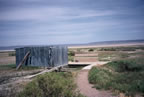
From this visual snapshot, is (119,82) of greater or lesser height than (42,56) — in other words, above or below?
below

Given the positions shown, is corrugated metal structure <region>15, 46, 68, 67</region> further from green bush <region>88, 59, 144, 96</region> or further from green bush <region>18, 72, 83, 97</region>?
green bush <region>18, 72, 83, 97</region>

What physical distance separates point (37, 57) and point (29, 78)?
5.21m

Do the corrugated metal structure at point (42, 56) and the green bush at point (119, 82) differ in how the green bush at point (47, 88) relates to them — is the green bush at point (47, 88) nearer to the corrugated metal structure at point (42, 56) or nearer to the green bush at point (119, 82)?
the green bush at point (119, 82)

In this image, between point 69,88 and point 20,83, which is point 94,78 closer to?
point 20,83

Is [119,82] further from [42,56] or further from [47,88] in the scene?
[42,56]

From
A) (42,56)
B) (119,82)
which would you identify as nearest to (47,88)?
(119,82)

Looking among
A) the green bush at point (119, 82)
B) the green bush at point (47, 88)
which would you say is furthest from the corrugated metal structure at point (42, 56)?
the green bush at point (47, 88)

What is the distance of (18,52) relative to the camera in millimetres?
17578

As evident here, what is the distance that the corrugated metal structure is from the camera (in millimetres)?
16266

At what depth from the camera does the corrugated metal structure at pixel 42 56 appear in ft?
53.4

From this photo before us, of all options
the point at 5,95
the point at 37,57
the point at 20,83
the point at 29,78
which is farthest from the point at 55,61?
the point at 5,95

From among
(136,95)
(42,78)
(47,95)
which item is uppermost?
(42,78)

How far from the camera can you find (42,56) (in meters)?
→ 16.5

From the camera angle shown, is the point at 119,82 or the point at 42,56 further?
the point at 42,56
